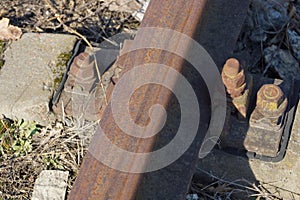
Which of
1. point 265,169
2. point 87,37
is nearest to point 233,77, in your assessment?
point 265,169

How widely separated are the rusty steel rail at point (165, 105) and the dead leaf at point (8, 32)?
128 centimetres

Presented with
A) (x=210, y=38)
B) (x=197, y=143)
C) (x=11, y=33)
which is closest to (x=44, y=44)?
(x=11, y=33)

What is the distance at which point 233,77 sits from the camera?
2.95m

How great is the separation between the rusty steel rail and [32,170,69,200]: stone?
0.74 metres

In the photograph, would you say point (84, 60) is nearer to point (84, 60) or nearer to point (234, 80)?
point (84, 60)

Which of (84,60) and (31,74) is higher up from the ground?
(84,60)

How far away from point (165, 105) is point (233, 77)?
1.29 ft

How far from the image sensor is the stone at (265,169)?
10.8 ft

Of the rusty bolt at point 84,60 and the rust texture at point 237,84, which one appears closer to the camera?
the rust texture at point 237,84

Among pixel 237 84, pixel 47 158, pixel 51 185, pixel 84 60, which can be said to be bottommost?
pixel 51 185

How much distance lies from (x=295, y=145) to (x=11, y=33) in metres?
2.09

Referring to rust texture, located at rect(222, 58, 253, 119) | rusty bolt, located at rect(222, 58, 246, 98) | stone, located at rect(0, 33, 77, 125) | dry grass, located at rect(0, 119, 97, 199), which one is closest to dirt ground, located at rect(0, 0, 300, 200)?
dry grass, located at rect(0, 119, 97, 199)

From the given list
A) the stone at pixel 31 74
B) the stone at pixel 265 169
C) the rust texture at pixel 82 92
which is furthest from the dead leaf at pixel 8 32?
the stone at pixel 265 169

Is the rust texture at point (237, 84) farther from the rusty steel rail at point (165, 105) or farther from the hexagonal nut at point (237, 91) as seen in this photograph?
the rusty steel rail at point (165, 105)
